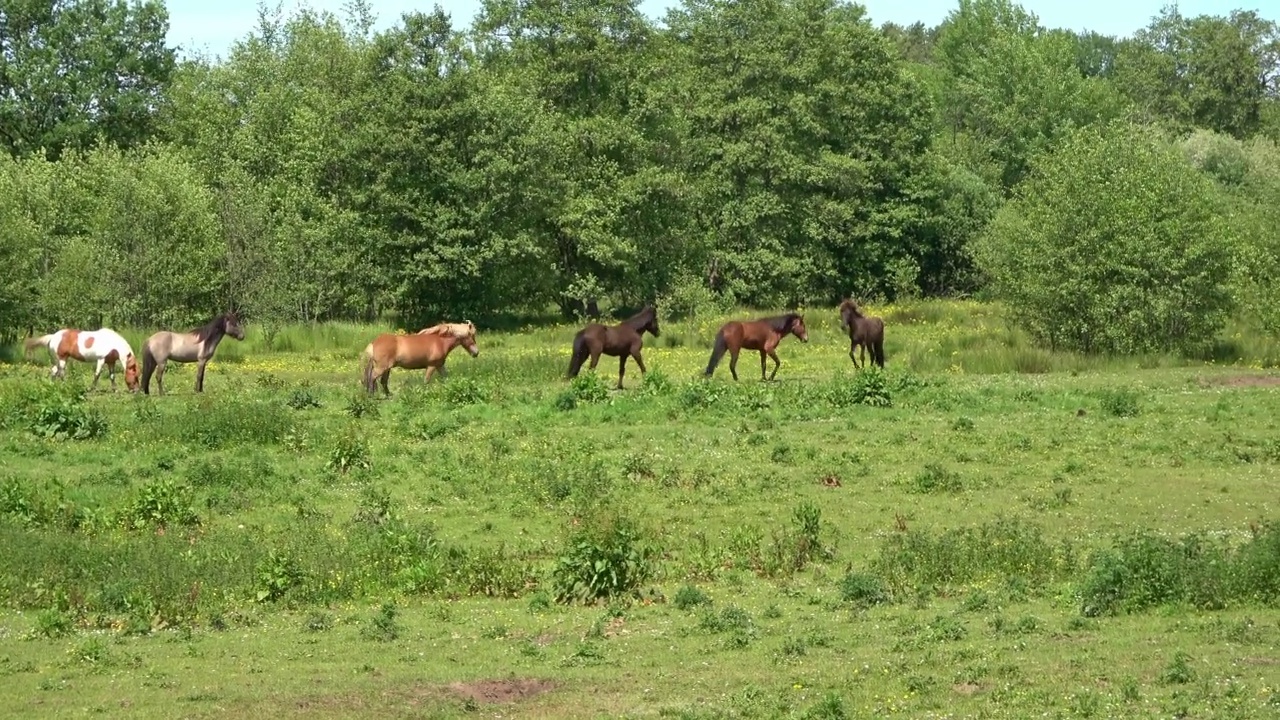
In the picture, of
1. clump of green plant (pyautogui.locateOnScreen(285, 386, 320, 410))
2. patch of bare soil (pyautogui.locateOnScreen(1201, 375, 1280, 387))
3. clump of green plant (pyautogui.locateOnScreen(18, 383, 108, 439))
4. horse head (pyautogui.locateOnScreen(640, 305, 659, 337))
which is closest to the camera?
clump of green plant (pyautogui.locateOnScreen(18, 383, 108, 439))

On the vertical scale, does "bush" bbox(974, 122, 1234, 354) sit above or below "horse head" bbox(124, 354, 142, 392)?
above

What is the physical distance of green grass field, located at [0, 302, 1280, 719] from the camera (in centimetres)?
1136

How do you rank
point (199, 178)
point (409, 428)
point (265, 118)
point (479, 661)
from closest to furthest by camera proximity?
point (479, 661) < point (409, 428) < point (199, 178) < point (265, 118)

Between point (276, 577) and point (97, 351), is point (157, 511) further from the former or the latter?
point (97, 351)

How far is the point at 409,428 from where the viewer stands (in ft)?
80.1

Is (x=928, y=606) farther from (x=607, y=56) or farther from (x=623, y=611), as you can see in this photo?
(x=607, y=56)

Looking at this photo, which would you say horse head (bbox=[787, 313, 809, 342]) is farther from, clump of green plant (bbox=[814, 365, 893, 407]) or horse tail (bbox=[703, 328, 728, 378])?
clump of green plant (bbox=[814, 365, 893, 407])

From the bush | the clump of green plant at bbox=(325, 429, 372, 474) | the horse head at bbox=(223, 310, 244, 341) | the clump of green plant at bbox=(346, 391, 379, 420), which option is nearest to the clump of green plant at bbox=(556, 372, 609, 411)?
the clump of green plant at bbox=(346, 391, 379, 420)

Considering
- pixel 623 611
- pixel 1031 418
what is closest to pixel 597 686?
pixel 623 611

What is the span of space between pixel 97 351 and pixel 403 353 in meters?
6.55

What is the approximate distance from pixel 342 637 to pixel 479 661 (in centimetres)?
162

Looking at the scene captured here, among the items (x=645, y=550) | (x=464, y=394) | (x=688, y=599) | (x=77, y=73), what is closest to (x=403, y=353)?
(x=464, y=394)

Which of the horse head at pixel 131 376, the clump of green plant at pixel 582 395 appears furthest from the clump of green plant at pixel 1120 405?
the horse head at pixel 131 376

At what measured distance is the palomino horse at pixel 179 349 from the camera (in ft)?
98.9
